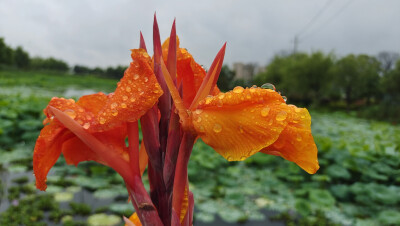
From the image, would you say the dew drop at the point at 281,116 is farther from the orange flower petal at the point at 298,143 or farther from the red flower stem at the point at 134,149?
the red flower stem at the point at 134,149

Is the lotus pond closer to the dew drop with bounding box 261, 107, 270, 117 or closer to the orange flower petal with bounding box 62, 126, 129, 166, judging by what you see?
the orange flower petal with bounding box 62, 126, 129, 166

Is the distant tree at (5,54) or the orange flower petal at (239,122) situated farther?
the distant tree at (5,54)

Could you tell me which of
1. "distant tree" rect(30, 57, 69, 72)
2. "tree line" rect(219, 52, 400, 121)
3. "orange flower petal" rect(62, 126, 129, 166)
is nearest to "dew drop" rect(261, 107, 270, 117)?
"orange flower petal" rect(62, 126, 129, 166)

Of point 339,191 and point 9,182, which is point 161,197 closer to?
point 339,191

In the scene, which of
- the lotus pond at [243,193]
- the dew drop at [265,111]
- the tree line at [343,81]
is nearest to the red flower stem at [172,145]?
the dew drop at [265,111]

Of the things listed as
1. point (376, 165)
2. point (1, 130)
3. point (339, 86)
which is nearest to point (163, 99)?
point (376, 165)
